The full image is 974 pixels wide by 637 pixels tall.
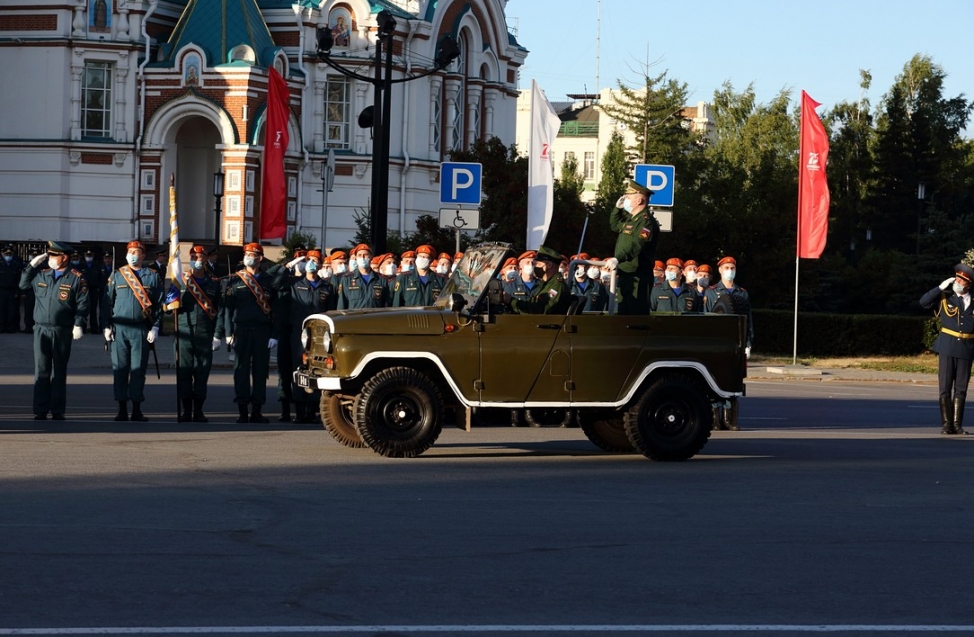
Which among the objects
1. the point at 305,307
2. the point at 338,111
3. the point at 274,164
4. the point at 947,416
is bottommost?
the point at 947,416

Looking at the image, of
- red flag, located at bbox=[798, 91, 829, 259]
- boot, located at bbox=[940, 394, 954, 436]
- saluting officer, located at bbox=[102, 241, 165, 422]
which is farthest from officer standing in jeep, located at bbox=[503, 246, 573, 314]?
red flag, located at bbox=[798, 91, 829, 259]

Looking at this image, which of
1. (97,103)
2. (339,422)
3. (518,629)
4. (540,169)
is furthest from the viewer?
(97,103)

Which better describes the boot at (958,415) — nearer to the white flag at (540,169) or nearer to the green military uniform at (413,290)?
the green military uniform at (413,290)

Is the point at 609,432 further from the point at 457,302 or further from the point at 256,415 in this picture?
the point at 256,415

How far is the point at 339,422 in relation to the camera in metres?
14.7

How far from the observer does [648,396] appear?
45.9 feet

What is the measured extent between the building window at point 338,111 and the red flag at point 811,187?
26.2 m

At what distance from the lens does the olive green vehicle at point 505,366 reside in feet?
44.8

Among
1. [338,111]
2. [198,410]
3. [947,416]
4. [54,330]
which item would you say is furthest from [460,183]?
[338,111]

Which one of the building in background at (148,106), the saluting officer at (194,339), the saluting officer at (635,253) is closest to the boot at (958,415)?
the saluting officer at (635,253)

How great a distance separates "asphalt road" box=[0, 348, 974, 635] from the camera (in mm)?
7672

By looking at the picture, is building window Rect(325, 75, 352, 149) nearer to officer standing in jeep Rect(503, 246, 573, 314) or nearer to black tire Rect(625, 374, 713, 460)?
officer standing in jeep Rect(503, 246, 573, 314)

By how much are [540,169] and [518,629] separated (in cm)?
2095

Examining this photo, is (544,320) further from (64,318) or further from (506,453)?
(64,318)
